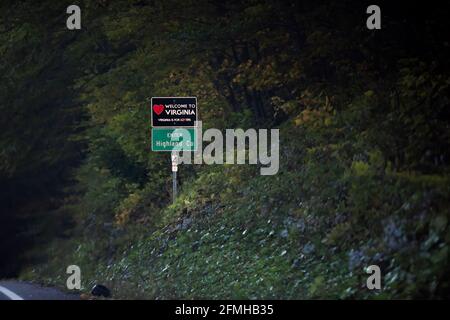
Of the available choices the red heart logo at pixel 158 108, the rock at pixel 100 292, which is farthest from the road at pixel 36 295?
the red heart logo at pixel 158 108

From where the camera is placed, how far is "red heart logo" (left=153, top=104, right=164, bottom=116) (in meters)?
20.6

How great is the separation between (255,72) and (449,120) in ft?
23.3

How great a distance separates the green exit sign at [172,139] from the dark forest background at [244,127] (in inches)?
67.8

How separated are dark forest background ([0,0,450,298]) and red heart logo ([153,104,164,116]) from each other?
2108mm

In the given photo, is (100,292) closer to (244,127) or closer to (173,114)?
(173,114)

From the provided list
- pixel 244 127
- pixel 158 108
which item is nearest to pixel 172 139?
pixel 158 108

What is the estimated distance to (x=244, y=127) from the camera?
24328mm

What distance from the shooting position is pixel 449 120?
16.4 metres

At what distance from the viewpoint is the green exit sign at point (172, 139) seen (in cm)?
2095

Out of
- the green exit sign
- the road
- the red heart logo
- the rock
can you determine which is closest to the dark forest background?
the rock

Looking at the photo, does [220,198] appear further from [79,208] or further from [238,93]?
[79,208]

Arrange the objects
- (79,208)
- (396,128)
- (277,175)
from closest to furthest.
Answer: (396,128), (277,175), (79,208)
